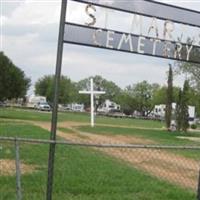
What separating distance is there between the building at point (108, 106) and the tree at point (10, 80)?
68425 millimetres

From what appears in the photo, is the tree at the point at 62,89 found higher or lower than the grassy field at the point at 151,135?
higher

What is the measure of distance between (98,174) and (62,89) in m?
131

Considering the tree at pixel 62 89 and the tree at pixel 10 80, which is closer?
the tree at pixel 10 80

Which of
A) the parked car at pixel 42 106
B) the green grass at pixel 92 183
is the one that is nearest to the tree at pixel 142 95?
the parked car at pixel 42 106

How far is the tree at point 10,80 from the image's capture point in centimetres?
6316

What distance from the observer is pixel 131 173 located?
1286cm

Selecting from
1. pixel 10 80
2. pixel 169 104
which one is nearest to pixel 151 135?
pixel 169 104

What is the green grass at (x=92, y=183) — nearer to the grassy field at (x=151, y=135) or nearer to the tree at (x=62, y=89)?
the grassy field at (x=151, y=135)

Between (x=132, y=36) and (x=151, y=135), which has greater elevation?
(x=132, y=36)

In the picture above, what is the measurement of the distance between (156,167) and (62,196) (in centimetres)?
579

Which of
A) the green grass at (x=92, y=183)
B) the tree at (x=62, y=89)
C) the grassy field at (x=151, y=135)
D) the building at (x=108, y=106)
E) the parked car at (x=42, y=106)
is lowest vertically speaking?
the green grass at (x=92, y=183)

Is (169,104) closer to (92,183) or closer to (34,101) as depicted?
(92,183)

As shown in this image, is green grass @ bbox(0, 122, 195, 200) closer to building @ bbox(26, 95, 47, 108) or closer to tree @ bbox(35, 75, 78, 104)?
building @ bbox(26, 95, 47, 108)

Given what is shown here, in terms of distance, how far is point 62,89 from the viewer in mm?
143375
